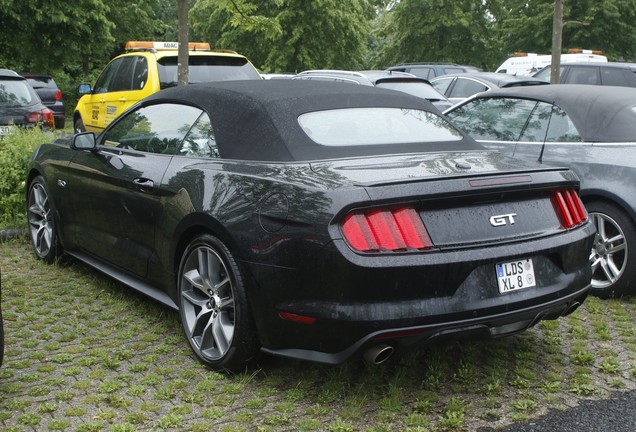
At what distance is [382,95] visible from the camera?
5.18m

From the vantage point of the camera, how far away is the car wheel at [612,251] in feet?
18.6

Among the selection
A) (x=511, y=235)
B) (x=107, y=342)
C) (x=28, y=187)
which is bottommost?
(x=107, y=342)

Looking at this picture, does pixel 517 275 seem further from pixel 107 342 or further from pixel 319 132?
pixel 107 342

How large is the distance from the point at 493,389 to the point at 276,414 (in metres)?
1.14

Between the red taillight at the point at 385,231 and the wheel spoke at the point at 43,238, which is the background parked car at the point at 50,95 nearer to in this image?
the wheel spoke at the point at 43,238

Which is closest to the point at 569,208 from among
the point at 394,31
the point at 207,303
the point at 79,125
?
the point at 207,303

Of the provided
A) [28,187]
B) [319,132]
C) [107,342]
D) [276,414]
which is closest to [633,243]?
[319,132]

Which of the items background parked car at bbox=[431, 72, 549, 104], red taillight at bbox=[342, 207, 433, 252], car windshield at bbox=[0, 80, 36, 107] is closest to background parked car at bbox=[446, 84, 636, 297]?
red taillight at bbox=[342, 207, 433, 252]

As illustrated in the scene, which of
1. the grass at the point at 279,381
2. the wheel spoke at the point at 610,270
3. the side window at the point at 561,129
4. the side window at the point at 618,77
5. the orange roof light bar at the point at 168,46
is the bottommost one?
the grass at the point at 279,381

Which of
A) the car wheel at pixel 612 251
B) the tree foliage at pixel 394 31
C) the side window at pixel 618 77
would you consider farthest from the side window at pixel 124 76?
the tree foliage at pixel 394 31

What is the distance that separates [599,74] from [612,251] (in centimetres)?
1200

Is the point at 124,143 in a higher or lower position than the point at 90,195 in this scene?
higher

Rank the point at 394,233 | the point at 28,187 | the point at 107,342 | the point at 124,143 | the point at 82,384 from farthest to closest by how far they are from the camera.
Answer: the point at 28,187, the point at 124,143, the point at 107,342, the point at 82,384, the point at 394,233

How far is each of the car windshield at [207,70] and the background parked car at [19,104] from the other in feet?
6.78
